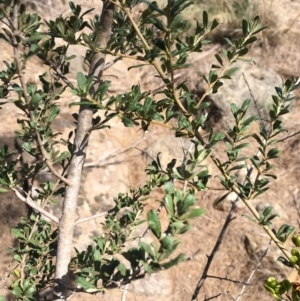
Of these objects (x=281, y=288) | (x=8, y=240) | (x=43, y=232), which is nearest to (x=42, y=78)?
(x=43, y=232)

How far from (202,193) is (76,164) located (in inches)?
115

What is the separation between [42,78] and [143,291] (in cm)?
229

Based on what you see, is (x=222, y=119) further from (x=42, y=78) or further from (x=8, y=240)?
(x=42, y=78)

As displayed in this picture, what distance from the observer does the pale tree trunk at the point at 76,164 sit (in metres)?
1.10

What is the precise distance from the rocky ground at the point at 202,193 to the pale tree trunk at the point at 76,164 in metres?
1.62

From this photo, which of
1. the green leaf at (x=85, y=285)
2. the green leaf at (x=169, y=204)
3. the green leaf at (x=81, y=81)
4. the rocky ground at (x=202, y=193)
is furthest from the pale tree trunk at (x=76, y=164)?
the rocky ground at (x=202, y=193)

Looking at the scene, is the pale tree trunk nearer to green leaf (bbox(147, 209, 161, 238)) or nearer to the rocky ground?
green leaf (bbox(147, 209, 161, 238))

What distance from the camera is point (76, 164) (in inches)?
46.2

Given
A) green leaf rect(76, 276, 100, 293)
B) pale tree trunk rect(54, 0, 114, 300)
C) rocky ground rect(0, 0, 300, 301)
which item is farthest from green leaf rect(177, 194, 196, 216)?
rocky ground rect(0, 0, 300, 301)

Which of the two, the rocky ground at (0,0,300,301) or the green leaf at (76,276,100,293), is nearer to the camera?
the green leaf at (76,276,100,293)

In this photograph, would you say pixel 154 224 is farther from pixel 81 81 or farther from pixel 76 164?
pixel 76 164

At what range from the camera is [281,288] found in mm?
1108

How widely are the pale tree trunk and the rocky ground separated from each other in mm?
1623

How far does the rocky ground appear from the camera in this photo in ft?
10.6
